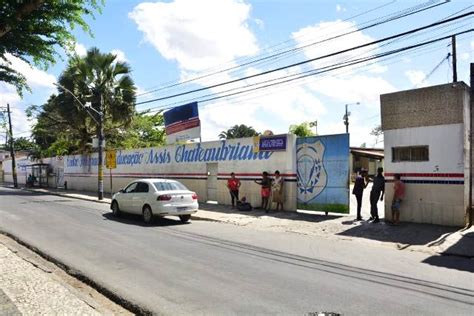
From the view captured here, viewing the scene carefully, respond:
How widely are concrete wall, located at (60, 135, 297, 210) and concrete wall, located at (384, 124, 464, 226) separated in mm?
4783

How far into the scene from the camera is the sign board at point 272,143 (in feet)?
59.1

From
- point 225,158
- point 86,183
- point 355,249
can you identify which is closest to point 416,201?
point 355,249

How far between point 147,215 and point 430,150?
9422 millimetres

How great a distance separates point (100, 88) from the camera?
102 ft

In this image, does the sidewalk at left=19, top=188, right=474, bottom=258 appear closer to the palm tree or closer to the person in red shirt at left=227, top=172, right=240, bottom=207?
the person in red shirt at left=227, top=172, right=240, bottom=207

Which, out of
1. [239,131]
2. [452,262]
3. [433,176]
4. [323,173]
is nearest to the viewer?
[452,262]

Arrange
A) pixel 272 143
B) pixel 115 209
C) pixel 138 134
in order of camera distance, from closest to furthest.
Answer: pixel 115 209 < pixel 272 143 < pixel 138 134

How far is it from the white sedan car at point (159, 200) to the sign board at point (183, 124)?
8.72 metres

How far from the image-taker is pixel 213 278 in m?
7.46

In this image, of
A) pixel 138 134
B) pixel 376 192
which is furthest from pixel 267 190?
pixel 138 134

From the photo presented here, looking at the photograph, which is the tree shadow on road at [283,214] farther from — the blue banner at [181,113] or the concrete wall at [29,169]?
the concrete wall at [29,169]

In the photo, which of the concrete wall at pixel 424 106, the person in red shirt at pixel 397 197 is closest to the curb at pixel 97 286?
the person in red shirt at pixel 397 197

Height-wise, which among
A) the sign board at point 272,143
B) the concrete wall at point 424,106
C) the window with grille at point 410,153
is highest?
the concrete wall at point 424,106

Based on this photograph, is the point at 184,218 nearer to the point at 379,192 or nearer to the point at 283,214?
the point at 283,214
